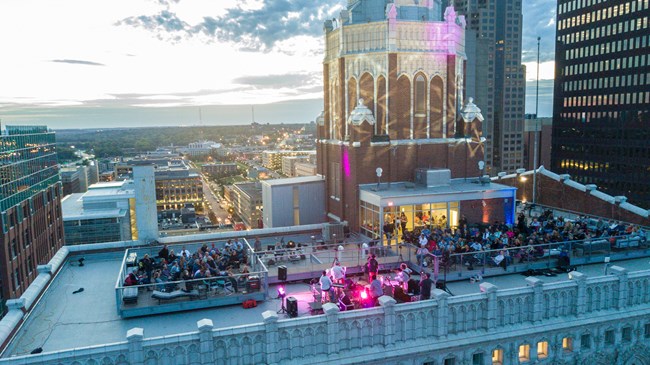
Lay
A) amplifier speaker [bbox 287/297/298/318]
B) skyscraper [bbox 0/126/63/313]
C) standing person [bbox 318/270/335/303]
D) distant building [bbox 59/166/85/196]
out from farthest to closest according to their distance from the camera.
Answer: distant building [bbox 59/166/85/196] < skyscraper [bbox 0/126/63/313] < standing person [bbox 318/270/335/303] < amplifier speaker [bbox 287/297/298/318]

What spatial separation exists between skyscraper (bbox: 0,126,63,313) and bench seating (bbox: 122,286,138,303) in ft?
147

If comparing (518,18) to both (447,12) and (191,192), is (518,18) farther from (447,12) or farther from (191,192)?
(447,12)

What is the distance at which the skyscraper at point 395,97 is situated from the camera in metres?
30.6

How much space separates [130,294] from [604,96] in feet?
318

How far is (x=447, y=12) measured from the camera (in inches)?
1238

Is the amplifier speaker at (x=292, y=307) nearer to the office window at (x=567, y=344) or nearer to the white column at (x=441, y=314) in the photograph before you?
the white column at (x=441, y=314)

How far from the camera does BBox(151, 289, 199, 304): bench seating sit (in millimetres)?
17906

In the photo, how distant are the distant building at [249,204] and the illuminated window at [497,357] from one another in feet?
360

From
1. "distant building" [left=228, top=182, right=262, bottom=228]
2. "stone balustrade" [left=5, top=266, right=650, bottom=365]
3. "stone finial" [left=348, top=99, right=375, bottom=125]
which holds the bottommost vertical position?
"distant building" [left=228, top=182, right=262, bottom=228]

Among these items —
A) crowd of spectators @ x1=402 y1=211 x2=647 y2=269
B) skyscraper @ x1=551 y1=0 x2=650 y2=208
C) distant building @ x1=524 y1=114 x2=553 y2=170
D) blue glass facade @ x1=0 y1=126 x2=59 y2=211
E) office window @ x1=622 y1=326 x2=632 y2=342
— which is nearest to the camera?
office window @ x1=622 y1=326 x2=632 y2=342

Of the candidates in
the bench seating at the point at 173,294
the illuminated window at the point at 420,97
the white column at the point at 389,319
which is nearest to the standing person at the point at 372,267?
the white column at the point at 389,319

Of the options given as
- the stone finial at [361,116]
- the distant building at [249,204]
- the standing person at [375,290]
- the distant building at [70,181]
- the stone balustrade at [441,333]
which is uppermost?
the stone finial at [361,116]

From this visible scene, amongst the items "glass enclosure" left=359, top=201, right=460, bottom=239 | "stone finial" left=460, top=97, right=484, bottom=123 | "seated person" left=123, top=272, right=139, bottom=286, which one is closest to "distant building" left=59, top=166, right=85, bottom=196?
"glass enclosure" left=359, top=201, right=460, bottom=239

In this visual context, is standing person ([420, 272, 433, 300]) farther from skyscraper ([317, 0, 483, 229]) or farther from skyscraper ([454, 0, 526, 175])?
skyscraper ([454, 0, 526, 175])
